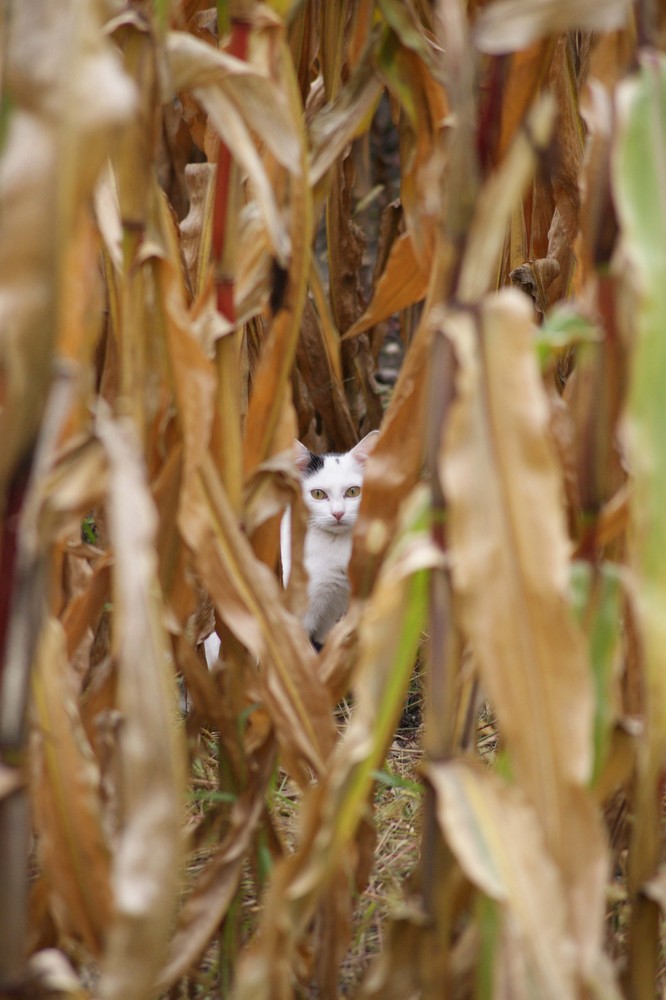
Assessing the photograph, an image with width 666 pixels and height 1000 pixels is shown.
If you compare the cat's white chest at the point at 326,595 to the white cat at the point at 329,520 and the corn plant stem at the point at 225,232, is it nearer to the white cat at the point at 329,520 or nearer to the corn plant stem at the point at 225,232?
the white cat at the point at 329,520

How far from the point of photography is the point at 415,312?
72.4 inches

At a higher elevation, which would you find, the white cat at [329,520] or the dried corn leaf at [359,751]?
the dried corn leaf at [359,751]

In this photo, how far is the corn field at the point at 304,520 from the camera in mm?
530

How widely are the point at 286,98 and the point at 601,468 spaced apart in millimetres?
316

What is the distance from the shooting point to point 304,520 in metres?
0.84

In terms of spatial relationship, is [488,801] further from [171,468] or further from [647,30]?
[647,30]

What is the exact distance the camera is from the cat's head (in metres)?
2.21

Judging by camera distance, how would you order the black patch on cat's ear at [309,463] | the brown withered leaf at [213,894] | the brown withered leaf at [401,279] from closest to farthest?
the brown withered leaf at [213,894] < the brown withered leaf at [401,279] < the black patch on cat's ear at [309,463]

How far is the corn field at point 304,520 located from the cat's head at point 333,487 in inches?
51.1

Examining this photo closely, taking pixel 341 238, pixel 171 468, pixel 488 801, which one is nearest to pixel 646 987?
pixel 488 801

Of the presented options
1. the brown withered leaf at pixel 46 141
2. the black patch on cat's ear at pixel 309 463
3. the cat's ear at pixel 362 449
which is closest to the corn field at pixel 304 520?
the brown withered leaf at pixel 46 141

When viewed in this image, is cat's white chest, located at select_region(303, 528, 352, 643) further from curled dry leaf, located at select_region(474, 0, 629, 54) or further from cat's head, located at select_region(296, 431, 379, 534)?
curled dry leaf, located at select_region(474, 0, 629, 54)

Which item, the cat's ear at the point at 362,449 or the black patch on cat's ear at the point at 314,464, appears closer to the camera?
the cat's ear at the point at 362,449

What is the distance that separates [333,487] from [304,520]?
141cm
